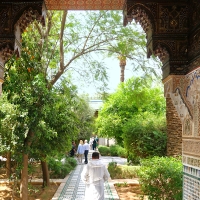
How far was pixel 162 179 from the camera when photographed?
753 centimetres

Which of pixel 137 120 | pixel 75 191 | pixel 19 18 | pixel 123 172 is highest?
pixel 19 18

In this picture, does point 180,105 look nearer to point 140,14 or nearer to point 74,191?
point 140,14

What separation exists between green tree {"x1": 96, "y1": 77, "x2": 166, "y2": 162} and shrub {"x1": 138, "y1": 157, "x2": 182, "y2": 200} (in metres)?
2.85

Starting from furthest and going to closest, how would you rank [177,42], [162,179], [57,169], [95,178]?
[57,169] < [162,179] < [95,178] < [177,42]

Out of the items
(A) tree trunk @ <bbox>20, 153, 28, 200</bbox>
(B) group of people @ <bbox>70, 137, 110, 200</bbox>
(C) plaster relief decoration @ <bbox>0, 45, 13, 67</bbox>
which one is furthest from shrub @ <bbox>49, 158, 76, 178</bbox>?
(C) plaster relief decoration @ <bbox>0, 45, 13, 67</bbox>

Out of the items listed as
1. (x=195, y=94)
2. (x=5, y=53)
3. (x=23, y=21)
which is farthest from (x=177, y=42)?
(x=5, y=53)

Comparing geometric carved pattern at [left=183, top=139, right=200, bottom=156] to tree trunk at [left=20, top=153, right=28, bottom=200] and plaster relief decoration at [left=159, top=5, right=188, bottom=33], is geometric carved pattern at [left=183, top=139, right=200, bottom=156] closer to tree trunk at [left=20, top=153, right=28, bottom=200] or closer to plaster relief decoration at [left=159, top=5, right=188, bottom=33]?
plaster relief decoration at [left=159, top=5, right=188, bottom=33]

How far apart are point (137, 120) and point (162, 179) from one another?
7.66 metres

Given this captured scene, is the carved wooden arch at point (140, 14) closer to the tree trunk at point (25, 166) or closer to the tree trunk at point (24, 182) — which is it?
the tree trunk at point (25, 166)

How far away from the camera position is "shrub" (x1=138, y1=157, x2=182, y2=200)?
736 cm

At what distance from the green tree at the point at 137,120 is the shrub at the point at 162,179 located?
285cm

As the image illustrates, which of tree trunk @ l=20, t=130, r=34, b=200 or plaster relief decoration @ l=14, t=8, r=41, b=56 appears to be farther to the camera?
tree trunk @ l=20, t=130, r=34, b=200

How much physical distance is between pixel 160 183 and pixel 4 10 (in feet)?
16.6

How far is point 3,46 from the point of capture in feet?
13.9
